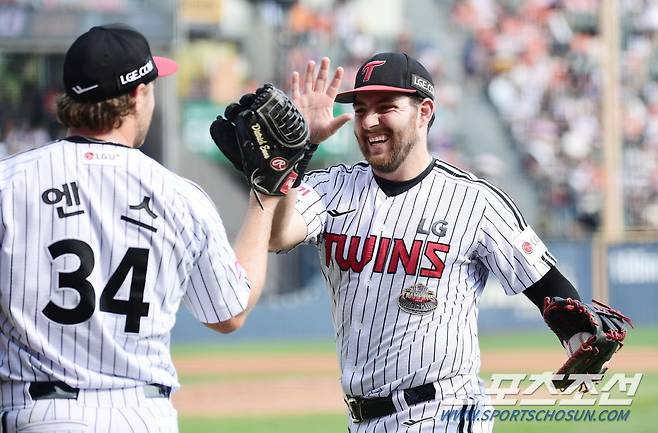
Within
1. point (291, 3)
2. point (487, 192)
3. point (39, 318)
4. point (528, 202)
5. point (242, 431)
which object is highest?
point (291, 3)

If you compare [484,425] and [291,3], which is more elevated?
[291,3]

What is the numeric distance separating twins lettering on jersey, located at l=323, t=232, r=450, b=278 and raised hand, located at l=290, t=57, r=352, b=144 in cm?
46

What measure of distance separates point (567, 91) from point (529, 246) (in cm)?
1528

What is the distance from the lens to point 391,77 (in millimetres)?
4273

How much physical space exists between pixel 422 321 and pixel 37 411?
1647 mm

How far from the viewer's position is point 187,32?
17203 mm

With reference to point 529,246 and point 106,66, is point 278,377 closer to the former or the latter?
point 529,246

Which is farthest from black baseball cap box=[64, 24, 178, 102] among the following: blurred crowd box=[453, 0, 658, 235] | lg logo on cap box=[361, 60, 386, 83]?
blurred crowd box=[453, 0, 658, 235]

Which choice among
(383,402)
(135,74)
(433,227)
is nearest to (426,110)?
(433,227)

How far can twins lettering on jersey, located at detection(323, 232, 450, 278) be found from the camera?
13.6 feet

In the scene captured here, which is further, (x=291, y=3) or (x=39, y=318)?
(x=291, y=3)

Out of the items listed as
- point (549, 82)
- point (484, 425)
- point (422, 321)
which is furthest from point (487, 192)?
point (549, 82)

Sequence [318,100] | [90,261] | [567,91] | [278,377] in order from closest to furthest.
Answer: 1. [90,261]
2. [318,100]
3. [278,377]
4. [567,91]

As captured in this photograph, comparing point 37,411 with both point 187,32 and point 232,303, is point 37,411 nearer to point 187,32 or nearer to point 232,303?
point 232,303
